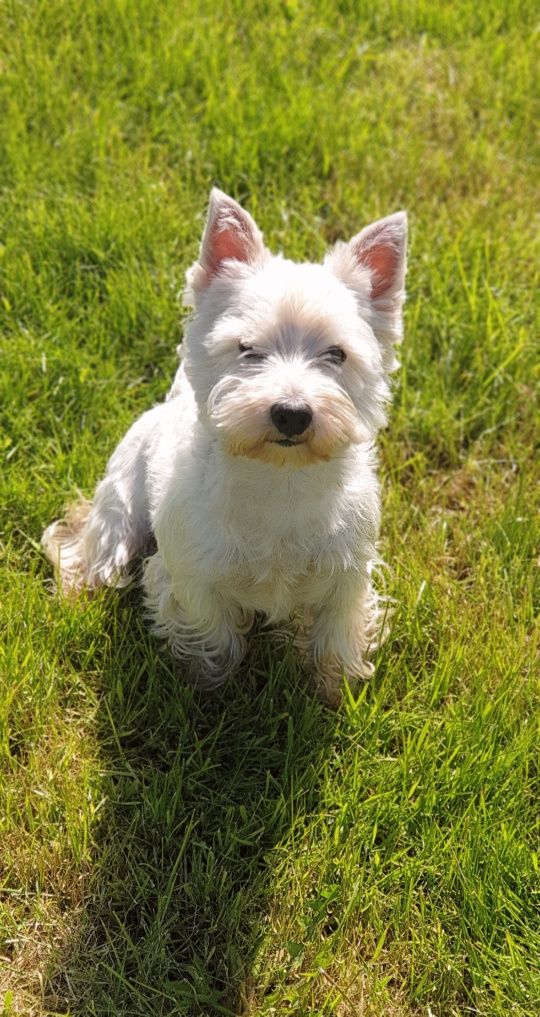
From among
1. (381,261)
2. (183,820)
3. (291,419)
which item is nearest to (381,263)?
(381,261)

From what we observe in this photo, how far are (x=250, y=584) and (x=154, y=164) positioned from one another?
3234mm

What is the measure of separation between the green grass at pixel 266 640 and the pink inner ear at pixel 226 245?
1470mm

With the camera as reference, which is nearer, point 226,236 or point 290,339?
point 290,339

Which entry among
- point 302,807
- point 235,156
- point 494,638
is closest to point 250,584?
point 302,807

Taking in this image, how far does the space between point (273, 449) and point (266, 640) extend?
4.21 feet

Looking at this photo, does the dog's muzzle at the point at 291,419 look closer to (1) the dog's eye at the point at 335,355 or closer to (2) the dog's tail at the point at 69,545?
(1) the dog's eye at the point at 335,355

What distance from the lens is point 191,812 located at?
144 inches

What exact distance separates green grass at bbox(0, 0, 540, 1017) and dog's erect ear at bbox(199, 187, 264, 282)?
1.47m

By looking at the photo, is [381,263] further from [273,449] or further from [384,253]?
[273,449]

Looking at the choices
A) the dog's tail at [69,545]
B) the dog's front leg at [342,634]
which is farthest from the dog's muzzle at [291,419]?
the dog's tail at [69,545]

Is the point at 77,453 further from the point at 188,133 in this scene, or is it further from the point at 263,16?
the point at 263,16

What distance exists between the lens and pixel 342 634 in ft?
12.7

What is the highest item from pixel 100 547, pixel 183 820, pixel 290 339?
pixel 290 339

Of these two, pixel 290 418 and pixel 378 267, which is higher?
pixel 378 267
